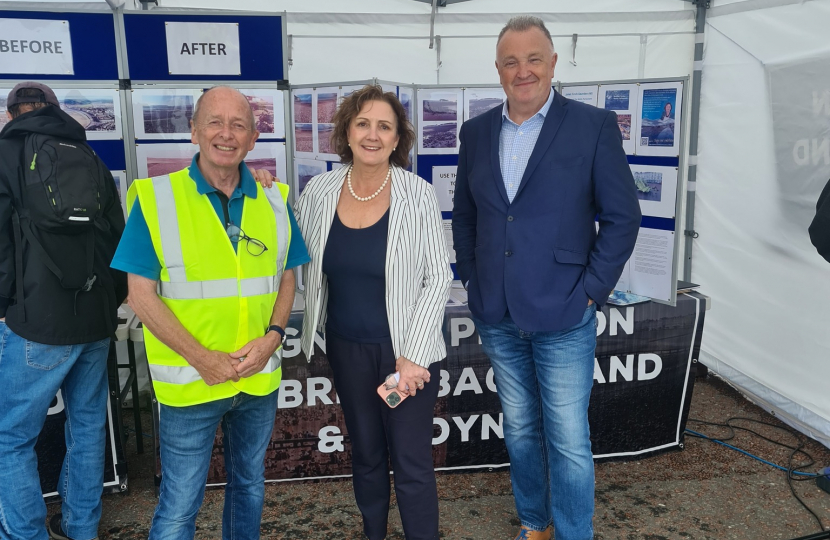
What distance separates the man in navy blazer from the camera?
227 centimetres

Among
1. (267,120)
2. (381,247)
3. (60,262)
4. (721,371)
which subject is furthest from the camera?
(721,371)

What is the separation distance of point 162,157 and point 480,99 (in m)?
1.65

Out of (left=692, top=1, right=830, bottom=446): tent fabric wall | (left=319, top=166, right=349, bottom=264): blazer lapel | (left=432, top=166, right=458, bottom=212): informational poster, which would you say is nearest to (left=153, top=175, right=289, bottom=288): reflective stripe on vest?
(left=319, top=166, right=349, bottom=264): blazer lapel

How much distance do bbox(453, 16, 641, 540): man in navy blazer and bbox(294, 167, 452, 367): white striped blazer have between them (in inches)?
9.5

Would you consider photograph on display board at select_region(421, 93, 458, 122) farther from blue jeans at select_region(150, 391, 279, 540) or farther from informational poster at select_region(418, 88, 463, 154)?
blue jeans at select_region(150, 391, 279, 540)

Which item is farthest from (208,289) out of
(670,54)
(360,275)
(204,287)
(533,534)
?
(670,54)

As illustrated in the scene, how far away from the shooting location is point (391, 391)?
2184 mm

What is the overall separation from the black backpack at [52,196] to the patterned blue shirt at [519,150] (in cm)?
145

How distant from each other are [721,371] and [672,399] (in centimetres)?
147

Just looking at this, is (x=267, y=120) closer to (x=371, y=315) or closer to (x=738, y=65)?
(x=371, y=315)

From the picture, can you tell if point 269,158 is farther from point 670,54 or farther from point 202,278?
point 670,54

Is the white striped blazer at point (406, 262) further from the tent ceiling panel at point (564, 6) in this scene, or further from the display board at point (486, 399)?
the tent ceiling panel at point (564, 6)

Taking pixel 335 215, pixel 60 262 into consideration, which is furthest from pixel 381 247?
pixel 60 262

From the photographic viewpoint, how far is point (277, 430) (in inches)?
126
